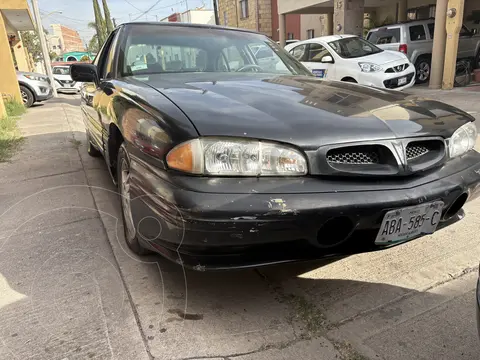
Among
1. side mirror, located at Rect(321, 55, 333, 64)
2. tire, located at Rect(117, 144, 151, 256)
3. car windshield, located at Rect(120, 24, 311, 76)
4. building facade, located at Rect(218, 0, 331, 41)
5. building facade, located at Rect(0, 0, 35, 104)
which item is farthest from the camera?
building facade, located at Rect(218, 0, 331, 41)

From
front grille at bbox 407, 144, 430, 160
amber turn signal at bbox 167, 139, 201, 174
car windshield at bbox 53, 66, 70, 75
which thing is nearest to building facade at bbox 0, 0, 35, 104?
car windshield at bbox 53, 66, 70, 75

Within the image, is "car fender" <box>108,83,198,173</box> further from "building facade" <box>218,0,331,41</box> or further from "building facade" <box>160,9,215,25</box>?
"building facade" <box>160,9,215,25</box>

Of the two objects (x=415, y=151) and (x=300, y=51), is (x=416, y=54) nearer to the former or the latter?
(x=300, y=51)

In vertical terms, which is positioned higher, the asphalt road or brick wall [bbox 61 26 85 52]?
brick wall [bbox 61 26 85 52]

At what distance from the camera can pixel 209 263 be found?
5.50ft

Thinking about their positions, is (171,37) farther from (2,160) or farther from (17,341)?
(2,160)

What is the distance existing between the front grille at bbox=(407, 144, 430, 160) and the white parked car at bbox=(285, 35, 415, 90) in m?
6.88

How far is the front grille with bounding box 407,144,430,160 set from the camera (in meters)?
1.94

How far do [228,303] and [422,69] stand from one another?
41.7 feet

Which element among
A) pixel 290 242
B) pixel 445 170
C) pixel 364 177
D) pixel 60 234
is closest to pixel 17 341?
pixel 60 234

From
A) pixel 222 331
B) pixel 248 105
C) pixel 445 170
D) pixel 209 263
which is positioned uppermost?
pixel 248 105

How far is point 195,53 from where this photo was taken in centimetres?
311

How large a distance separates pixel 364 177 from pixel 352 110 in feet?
1.46

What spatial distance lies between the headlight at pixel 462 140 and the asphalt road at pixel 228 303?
2.32ft
